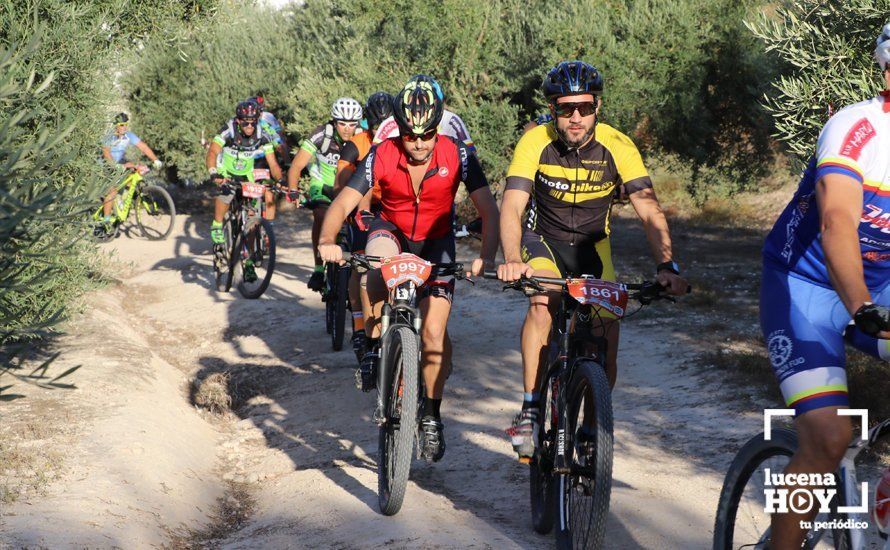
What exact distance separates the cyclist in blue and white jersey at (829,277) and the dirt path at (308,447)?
2046 mm

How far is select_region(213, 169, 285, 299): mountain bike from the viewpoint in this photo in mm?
13258

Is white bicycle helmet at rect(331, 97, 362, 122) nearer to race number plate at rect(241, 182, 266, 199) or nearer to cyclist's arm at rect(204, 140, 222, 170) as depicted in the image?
race number plate at rect(241, 182, 266, 199)

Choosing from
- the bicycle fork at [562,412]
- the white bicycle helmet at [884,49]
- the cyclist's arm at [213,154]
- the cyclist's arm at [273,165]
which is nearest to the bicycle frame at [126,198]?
the cyclist's arm at [213,154]

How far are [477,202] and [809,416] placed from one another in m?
3.48

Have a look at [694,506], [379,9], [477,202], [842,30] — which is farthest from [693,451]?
[379,9]

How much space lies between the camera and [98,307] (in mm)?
12484

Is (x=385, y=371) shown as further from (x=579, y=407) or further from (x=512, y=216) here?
(x=579, y=407)

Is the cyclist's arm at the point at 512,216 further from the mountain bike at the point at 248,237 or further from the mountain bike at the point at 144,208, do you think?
the mountain bike at the point at 144,208

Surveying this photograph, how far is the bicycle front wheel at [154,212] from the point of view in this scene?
65.1ft

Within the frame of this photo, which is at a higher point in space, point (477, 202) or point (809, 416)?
point (477, 202)

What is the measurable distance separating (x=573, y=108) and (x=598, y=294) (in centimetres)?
123

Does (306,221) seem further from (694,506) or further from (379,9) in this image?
(694,506)

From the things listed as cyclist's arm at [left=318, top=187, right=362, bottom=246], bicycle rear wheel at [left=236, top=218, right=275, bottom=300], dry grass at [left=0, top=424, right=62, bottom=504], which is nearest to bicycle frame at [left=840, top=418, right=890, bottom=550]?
cyclist's arm at [left=318, top=187, right=362, bottom=246]

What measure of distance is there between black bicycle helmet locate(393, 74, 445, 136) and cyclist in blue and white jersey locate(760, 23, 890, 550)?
2961 millimetres
